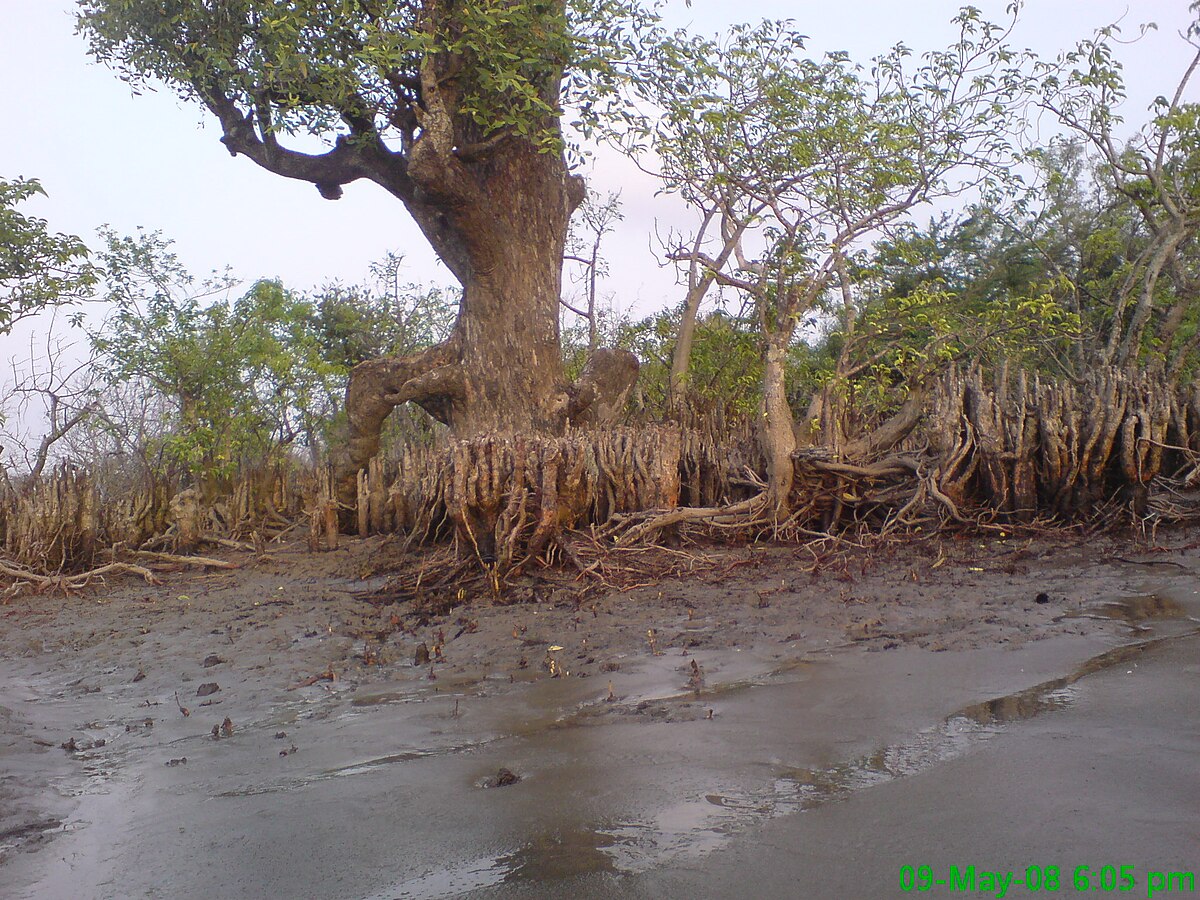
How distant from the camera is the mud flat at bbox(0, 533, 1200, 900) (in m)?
2.49

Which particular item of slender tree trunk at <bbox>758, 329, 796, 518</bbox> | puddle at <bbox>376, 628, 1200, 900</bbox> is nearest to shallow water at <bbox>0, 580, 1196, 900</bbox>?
puddle at <bbox>376, 628, 1200, 900</bbox>

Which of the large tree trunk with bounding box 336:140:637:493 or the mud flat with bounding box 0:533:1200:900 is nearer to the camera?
the mud flat with bounding box 0:533:1200:900

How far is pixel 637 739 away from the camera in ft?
11.4

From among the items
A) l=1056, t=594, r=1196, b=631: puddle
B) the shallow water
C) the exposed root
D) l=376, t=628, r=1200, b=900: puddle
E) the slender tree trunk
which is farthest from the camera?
the exposed root

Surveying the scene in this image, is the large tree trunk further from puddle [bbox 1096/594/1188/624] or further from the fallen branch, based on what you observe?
puddle [bbox 1096/594/1188/624]

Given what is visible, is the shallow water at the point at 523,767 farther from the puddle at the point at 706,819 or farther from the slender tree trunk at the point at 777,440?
the slender tree trunk at the point at 777,440

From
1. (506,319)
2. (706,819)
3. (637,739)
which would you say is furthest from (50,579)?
(706,819)

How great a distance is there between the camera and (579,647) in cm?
509

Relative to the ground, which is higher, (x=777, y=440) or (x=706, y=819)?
(x=777, y=440)

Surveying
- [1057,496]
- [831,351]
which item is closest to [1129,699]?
[1057,496]

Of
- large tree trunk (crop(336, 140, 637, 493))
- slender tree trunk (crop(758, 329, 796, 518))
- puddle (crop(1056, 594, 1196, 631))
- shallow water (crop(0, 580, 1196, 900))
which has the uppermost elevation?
large tree trunk (crop(336, 140, 637, 493))
